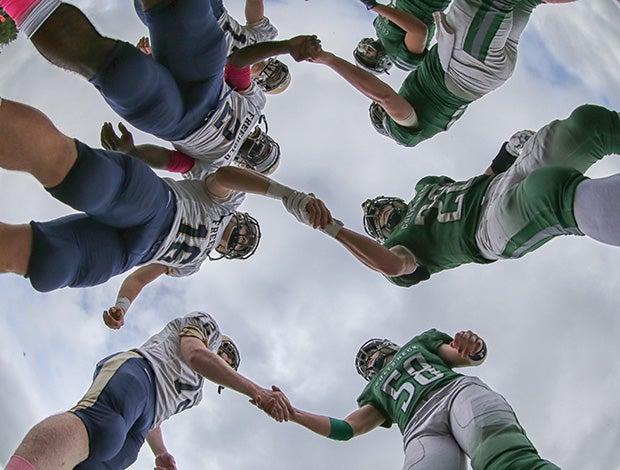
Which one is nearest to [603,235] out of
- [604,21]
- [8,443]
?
[604,21]

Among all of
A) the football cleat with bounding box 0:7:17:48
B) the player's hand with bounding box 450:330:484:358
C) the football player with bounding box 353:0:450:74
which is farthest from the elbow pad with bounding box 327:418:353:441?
the football cleat with bounding box 0:7:17:48

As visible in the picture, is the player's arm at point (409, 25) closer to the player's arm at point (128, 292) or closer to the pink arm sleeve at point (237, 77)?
the pink arm sleeve at point (237, 77)

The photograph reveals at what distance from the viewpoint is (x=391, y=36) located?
2.97 meters

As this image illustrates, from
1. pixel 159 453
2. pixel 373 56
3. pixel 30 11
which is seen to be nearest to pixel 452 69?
pixel 373 56

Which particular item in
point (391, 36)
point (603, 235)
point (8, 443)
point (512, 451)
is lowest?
point (8, 443)

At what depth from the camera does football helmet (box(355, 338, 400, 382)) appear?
117 inches

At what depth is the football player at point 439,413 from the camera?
182 centimetres

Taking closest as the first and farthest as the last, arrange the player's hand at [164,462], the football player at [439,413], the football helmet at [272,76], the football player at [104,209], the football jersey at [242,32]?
the football player at [104,209]
the football player at [439,413]
the player's hand at [164,462]
the football jersey at [242,32]
the football helmet at [272,76]

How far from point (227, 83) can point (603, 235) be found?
1851 mm

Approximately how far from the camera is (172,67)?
2.01 metres

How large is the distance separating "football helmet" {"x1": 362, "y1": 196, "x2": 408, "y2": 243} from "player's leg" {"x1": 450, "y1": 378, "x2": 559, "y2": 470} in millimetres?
894

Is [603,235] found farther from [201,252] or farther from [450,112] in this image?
[201,252]

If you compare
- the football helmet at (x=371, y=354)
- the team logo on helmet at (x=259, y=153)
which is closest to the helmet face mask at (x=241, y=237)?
the team logo on helmet at (x=259, y=153)

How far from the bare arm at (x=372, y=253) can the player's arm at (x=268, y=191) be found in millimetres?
113
